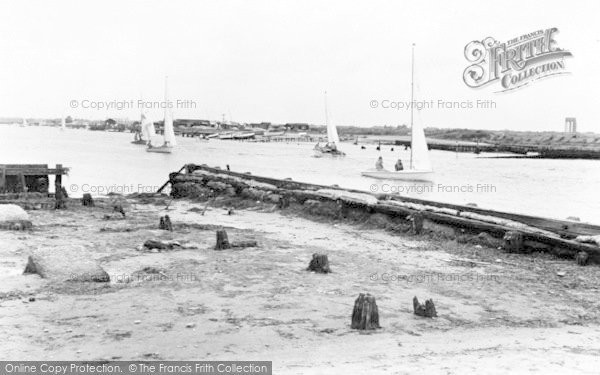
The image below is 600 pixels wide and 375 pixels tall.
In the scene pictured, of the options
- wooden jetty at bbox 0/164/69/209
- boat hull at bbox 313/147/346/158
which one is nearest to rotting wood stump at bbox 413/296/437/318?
wooden jetty at bbox 0/164/69/209

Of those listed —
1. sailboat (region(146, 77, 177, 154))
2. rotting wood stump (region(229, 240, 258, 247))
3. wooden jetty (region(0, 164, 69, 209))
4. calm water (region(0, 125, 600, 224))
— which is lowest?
calm water (region(0, 125, 600, 224))

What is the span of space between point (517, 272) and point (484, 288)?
1.39 meters

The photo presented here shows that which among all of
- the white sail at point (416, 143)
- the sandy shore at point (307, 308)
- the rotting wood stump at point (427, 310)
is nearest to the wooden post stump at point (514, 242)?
the sandy shore at point (307, 308)

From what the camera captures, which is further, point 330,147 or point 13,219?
point 330,147

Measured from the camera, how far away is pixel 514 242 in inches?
475

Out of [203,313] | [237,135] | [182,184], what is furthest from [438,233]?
[237,135]

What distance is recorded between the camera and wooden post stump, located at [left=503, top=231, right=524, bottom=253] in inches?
475

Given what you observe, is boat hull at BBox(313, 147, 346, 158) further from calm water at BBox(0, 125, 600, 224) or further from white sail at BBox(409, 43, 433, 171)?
white sail at BBox(409, 43, 433, 171)

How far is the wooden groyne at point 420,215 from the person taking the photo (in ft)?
39.0

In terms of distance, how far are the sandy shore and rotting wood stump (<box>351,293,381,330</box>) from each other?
0.13m

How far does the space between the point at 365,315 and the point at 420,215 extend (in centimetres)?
743

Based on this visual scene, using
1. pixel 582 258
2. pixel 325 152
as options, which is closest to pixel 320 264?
pixel 582 258

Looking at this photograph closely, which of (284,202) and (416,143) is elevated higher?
(416,143)

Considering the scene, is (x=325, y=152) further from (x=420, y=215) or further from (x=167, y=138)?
(x=420, y=215)
